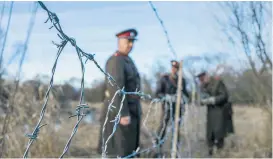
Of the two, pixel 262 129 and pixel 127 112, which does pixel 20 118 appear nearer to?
pixel 127 112

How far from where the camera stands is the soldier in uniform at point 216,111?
653 cm

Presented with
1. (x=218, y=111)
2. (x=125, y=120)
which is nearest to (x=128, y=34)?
(x=125, y=120)

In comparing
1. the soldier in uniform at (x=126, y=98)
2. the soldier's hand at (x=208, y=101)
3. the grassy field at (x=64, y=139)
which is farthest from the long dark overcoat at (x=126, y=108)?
the soldier's hand at (x=208, y=101)

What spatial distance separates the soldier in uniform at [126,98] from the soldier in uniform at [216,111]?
2.91 meters

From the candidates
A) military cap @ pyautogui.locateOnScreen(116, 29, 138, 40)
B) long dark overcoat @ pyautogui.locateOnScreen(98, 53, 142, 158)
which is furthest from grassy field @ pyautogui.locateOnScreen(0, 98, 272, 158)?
military cap @ pyautogui.locateOnScreen(116, 29, 138, 40)

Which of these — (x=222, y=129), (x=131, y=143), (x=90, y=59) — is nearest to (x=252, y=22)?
(x=131, y=143)

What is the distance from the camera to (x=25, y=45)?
2711 millimetres

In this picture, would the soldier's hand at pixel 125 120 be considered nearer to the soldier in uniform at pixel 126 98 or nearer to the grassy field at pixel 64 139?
the soldier in uniform at pixel 126 98

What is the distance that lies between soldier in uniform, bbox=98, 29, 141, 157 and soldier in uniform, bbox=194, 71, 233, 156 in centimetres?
291

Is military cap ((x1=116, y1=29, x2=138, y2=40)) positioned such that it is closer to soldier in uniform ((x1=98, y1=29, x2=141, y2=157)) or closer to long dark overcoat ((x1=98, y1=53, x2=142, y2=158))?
soldier in uniform ((x1=98, y1=29, x2=141, y2=157))

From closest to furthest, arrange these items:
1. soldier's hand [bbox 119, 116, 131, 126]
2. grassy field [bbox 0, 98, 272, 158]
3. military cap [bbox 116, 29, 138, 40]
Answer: soldier's hand [bbox 119, 116, 131, 126]
military cap [bbox 116, 29, 138, 40]
grassy field [bbox 0, 98, 272, 158]

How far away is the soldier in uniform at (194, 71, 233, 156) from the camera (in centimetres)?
653

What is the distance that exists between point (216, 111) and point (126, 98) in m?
3.36

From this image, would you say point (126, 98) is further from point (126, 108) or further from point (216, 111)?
point (216, 111)
